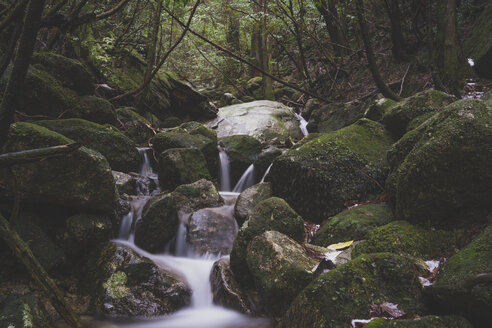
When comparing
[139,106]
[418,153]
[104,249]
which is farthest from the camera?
[139,106]

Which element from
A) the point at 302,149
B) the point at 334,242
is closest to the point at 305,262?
the point at 334,242

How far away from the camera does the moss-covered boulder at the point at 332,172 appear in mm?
4840

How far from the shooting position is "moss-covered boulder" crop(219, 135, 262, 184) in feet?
26.1

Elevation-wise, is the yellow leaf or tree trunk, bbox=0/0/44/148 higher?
tree trunk, bbox=0/0/44/148

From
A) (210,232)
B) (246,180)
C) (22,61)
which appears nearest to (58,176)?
(22,61)

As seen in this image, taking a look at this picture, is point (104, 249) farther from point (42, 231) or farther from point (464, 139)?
point (464, 139)

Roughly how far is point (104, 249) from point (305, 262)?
2.61 metres

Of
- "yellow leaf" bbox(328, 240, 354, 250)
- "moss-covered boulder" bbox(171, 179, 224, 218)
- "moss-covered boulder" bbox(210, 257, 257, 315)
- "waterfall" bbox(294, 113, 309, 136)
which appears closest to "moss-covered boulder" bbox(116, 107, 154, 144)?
"moss-covered boulder" bbox(171, 179, 224, 218)

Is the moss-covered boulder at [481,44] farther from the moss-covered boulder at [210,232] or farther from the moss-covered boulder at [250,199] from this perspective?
the moss-covered boulder at [210,232]

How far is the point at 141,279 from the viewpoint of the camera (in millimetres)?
3883

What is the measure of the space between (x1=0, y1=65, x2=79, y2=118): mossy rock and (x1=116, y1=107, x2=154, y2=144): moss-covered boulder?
1.73m

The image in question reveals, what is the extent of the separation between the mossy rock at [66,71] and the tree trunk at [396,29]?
24.0 ft

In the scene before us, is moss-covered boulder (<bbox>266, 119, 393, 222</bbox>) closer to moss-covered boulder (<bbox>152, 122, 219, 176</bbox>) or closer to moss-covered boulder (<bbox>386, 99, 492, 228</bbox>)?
moss-covered boulder (<bbox>386, 99, 492, 228</bbox>)

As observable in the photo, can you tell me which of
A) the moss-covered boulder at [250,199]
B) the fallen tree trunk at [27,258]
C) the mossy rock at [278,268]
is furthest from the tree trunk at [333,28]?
the fallen tree trunk at [27,258]
